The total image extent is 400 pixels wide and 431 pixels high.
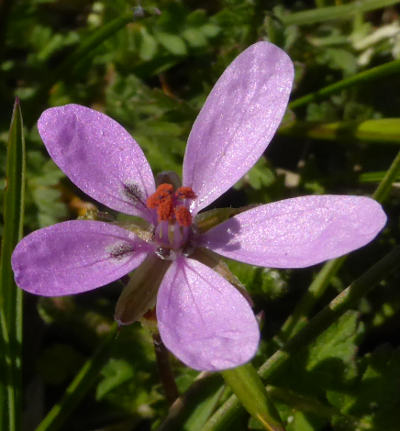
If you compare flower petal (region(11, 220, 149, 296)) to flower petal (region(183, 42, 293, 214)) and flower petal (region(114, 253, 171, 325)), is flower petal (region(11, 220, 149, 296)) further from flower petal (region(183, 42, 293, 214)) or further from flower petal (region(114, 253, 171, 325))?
flower petal (region(183, 42, 293, 214))

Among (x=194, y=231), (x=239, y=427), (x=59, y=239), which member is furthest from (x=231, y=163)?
(x=239, y=427)

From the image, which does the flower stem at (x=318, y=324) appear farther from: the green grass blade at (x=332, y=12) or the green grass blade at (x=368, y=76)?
the green grass blade at (x=332, y=12)

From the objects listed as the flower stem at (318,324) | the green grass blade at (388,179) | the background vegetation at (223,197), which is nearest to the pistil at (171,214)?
the background vegetation at (223,197)

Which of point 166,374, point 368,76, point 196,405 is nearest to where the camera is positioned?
point 196,405

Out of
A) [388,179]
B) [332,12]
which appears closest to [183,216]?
[388,179]

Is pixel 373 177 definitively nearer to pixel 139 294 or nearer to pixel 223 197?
pixel 223 197
